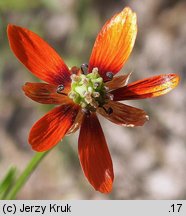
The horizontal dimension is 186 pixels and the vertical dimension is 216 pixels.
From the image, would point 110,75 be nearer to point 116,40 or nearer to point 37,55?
point 116,40

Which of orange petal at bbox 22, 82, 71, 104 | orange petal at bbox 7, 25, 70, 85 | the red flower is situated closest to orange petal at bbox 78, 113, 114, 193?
the red flower

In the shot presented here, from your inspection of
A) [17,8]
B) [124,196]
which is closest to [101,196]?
[124,196]

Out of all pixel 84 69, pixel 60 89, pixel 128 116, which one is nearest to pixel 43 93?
pixel 60 89

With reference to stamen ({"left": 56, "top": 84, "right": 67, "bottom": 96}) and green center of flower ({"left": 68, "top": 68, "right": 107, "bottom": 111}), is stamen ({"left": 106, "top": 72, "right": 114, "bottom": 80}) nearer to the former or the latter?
green center of flower ({"left": 68, "top": 68, "right": 107, "bottom": 111})

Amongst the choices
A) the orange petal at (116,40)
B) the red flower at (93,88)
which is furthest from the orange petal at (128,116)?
the orange petal at (116,40)

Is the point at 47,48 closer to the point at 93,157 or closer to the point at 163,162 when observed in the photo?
the point at 93,157

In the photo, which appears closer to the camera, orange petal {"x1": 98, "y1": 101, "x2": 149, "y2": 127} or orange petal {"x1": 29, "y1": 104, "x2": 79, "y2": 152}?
orange petal {"x1": 29, "y1": 104, "x2": 79, "y2": 152}
